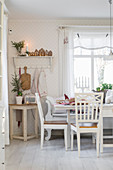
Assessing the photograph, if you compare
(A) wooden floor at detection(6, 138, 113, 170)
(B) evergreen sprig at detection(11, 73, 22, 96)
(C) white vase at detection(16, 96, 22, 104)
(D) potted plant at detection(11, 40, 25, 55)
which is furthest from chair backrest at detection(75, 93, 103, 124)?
(D) potted plant at detection(11, 40, 25, 55)

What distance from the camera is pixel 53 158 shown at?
3.87m

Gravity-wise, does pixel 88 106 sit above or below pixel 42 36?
below

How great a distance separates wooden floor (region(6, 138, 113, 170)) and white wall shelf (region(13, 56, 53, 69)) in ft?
5.78

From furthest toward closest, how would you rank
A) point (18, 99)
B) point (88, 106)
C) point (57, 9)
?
point (18, 99) < point (57, 9) < point (88, 106)

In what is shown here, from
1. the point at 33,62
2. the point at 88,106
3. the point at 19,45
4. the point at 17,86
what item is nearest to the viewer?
the point at 88,106

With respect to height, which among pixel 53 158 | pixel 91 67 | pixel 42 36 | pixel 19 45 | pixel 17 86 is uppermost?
pixel 42 36

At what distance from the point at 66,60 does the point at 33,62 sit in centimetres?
75

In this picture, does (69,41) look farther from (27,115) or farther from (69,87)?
(27,115)

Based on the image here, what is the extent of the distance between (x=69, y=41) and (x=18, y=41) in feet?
3.77

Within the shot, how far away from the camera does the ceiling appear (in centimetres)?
463

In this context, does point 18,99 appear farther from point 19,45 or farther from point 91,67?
point 91,67

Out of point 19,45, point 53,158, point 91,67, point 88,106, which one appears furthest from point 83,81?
point 53,158

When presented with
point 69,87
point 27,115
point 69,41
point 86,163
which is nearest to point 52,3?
point 69,41

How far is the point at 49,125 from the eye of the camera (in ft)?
14.5
